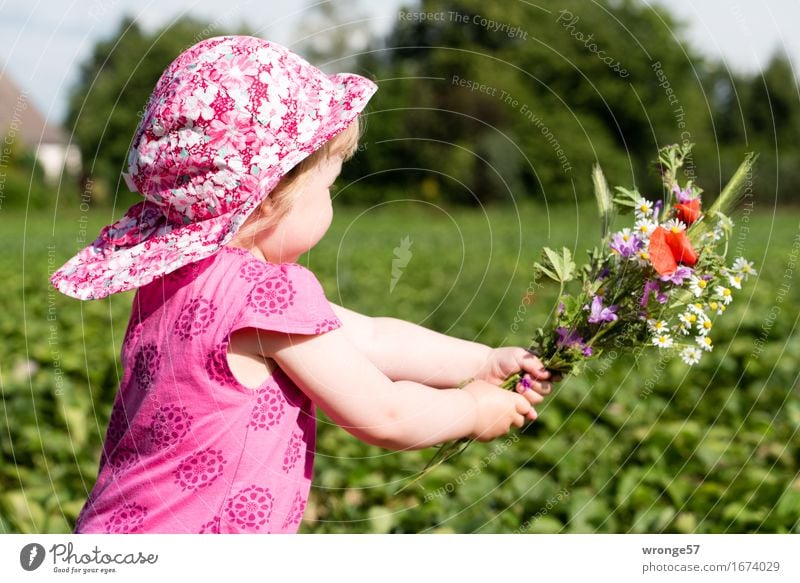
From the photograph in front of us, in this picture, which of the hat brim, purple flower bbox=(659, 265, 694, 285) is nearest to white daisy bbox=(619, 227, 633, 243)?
purple flower bbox=(659, 265, 694, 285)

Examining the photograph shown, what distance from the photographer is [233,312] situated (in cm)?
165

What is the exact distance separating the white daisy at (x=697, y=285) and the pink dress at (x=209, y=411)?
0.70m

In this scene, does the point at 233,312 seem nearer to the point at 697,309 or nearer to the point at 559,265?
the point at 559,265

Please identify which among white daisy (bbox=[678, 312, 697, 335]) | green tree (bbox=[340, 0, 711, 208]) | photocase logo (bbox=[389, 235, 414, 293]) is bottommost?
photocase logo (bbox=[389, 235, 414, 293])

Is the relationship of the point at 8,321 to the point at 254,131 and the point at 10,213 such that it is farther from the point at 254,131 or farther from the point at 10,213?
the point at 10,213

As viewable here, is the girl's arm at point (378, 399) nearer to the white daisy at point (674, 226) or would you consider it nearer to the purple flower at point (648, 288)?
the purple flower at point (648, 288)
